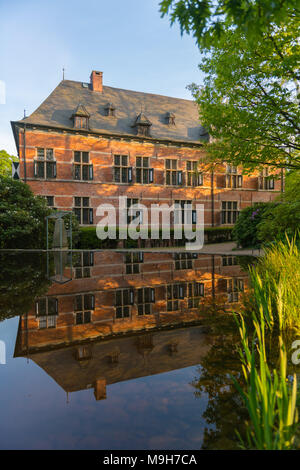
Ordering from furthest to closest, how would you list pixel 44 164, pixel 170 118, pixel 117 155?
pixel 170 118
pixel 117 155
pixel 44 164

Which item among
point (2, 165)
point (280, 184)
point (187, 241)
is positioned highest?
point (2, 165)

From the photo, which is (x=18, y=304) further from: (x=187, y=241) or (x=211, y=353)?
(x=187, y=241)

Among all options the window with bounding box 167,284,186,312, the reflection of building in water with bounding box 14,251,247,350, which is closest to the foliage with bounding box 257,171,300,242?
the reflection of building in water with bounding box 14,251,247,350

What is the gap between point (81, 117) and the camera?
20766 mm

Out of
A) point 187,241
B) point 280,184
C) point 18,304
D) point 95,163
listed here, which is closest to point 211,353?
point 18,304

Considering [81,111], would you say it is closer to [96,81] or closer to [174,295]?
[96,81]

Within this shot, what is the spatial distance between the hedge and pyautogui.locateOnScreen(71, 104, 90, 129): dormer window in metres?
7.42

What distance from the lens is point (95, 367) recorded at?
2.57 meters

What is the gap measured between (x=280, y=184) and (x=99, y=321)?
2836cm

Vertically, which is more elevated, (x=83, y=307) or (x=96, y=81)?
(x=96, y=81)

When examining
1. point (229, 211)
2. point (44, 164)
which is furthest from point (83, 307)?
point (229, 211)

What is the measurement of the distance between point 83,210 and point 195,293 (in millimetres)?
16544

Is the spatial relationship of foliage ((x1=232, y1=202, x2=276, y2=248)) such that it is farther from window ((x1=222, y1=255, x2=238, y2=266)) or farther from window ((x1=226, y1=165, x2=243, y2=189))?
window ((x1=226, y1=165, x2=243, y2=189))

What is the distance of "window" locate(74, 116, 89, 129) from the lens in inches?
811
